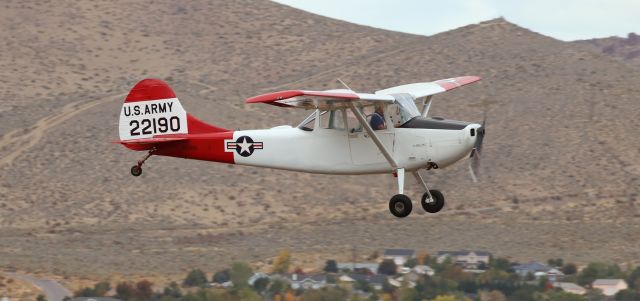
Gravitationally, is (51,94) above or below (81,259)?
above

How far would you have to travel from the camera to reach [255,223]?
83.7m

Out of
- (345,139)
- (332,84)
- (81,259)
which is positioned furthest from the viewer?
(332,84)

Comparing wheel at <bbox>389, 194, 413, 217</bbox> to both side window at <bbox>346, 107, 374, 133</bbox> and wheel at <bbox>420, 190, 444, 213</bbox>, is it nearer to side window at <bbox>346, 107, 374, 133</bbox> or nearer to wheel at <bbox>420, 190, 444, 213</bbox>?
wheel at <bbox>420, 190, 444, 213</bbox>

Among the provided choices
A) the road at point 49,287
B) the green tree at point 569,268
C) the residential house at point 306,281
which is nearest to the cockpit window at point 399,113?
the road at point 49,287

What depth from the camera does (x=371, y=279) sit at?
8681cm

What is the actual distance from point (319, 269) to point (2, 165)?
Result: 2116cm

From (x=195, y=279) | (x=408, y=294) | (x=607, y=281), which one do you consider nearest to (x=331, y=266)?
(x=195, y=279)

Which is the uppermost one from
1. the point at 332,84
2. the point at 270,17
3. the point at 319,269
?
the point at 270,17

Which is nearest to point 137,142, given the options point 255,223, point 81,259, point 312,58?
point 81,259

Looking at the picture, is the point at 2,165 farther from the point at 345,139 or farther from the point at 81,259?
the point at 345,139

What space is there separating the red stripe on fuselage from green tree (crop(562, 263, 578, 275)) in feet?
180

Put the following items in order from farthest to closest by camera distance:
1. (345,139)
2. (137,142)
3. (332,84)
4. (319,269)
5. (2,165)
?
(332,84) < (2,165) < (319,269) < (137,142) < (345,139)

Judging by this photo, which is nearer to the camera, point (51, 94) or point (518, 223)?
point (518, 223)

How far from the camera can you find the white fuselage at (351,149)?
28891mm
